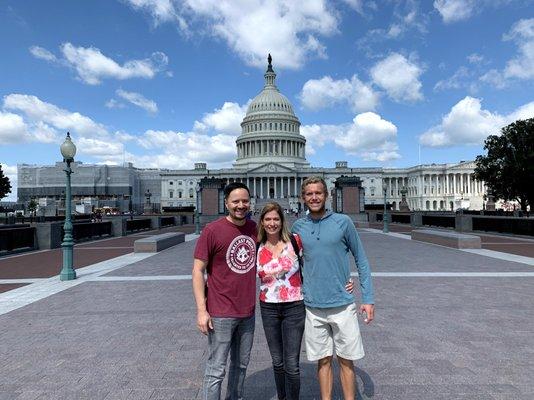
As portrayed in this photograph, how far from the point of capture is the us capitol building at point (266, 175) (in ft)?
419

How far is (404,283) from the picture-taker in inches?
441

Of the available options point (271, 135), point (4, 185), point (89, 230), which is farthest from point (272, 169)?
point (89, 230)

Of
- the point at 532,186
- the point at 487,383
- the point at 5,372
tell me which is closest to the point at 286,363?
the point at 487,383

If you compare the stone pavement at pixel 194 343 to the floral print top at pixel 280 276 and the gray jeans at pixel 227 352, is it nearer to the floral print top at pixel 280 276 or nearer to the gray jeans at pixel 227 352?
the gray jeans at pixel 227 352

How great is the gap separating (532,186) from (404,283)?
153 ft

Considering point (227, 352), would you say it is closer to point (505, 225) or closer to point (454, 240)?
point (454, 240)

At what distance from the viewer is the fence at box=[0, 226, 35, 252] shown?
61.0ft

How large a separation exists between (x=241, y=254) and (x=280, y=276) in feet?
1.37

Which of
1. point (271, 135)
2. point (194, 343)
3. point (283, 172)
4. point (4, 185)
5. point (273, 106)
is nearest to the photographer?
point (194, 343)

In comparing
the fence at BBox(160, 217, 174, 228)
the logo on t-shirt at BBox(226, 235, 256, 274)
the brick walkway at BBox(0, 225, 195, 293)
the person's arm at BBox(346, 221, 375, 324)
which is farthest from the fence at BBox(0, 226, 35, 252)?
the fence at BBox(160, 217, 174, 228)

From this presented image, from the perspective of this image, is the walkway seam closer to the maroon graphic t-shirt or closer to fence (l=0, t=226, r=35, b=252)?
fence (l=0, t=226, r=35, b=252)

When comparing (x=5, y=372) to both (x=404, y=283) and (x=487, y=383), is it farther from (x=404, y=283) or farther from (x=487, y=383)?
(x=404, y=283)

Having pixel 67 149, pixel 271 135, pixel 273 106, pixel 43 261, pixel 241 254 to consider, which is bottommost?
pixel 43 261

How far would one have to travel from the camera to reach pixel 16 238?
1945 centimetres
